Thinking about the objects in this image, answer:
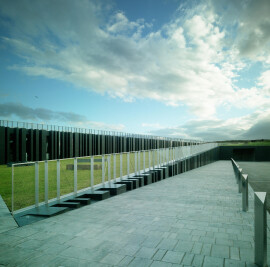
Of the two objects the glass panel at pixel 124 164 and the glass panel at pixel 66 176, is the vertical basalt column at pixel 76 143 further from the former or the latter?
the glass panel at pixel 66 176

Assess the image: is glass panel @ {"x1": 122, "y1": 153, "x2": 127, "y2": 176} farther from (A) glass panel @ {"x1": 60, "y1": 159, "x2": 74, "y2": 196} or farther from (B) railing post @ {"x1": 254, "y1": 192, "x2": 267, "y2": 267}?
(B) railing post @ {"x1": 254, "y1": 192, "x2": 267, "y2": 267}

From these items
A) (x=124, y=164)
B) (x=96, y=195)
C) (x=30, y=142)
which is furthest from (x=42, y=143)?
(x=96, y=195)

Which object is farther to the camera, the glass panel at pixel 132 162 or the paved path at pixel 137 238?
the glass panel at pixel 132 162

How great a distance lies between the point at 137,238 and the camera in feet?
14.1

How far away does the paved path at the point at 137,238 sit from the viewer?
138 inches

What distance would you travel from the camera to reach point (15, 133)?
2506cm

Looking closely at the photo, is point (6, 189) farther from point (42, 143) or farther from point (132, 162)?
point (42, 143)

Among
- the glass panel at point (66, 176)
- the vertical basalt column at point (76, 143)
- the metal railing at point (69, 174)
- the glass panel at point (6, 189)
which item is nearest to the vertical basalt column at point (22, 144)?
the vertical basalt column at point (76, 143)

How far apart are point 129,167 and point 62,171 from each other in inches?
175

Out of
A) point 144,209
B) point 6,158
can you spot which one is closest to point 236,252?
point 144,209

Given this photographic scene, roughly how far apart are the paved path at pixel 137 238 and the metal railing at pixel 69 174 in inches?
51.8

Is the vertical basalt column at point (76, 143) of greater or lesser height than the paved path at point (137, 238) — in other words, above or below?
above

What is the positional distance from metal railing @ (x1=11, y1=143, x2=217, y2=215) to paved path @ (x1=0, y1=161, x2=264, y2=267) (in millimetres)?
1316

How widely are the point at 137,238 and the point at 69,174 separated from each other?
12.6ft
